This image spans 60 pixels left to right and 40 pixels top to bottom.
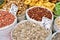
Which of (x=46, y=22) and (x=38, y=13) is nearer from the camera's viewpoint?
(x=46, y=22)

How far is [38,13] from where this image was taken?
1.88 meters

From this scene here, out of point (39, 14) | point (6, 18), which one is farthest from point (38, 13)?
point (6, 18)

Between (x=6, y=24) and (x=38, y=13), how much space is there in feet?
1.23

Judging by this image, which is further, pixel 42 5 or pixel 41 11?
pixel 42 5

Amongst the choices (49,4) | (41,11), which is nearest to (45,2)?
(49,4)

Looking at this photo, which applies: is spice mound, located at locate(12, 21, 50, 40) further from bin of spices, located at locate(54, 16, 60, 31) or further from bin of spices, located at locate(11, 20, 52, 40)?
bin of spices, located at locate(54, 16, 60, 31)

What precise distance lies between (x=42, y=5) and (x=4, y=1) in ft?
1.52

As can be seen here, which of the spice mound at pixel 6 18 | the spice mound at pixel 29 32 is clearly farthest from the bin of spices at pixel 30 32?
the spice mound at pixel 6 18

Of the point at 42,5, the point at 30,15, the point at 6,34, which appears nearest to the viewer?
the point at 6,34

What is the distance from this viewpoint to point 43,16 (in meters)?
1.85

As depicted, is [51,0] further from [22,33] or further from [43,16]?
[22,33]

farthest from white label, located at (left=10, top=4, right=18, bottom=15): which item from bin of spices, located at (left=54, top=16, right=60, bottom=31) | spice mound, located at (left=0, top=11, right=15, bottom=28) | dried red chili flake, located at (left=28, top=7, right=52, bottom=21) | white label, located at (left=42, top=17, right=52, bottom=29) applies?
bin of spices, located at (left=54, top=16, right=60, bottom=31)

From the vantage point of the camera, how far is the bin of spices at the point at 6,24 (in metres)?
1.72

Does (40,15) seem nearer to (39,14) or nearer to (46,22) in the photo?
(39,14)
